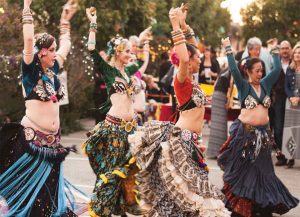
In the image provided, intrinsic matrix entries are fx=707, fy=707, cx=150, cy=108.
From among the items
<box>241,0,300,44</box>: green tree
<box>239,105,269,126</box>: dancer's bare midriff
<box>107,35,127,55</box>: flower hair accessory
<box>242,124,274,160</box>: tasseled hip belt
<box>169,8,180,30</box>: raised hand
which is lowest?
<box>242,124,274,160</box>: tasseled hip belt

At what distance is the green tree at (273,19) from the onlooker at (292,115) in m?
12.8

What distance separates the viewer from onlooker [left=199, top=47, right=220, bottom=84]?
14.7 metres

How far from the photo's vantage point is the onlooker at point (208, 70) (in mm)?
14727

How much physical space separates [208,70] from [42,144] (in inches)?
354

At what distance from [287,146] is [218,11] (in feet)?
Answer: 73.3

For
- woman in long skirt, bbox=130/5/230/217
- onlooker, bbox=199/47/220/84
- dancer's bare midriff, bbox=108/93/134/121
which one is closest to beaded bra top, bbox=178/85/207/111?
woman in long skirt, bbox=130/5/230/217

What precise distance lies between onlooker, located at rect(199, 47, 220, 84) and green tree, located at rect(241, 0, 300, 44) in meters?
9.16

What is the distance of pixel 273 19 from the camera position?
84.1ft

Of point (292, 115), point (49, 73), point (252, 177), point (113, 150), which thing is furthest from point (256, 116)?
point (292, 115)

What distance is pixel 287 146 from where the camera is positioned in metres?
11.1

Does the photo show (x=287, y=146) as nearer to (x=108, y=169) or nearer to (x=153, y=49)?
(x=108, y=169)

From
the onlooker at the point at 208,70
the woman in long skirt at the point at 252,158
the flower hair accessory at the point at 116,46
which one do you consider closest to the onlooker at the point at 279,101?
the onlooker at the point at 208,70

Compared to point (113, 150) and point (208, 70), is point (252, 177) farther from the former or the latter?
point (208, 70)

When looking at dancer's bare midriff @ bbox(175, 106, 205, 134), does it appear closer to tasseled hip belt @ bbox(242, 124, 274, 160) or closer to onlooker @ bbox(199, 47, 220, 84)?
tasseled hip belt @ bbox(242, 124, 274, 160)
